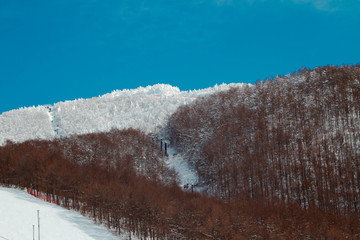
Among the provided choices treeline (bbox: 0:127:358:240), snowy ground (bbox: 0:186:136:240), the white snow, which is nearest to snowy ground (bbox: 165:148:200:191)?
the white snow

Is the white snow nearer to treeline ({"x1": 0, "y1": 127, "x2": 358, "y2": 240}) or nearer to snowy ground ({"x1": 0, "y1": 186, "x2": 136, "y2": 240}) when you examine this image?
treeline ({"x1": 0, "y1": 127, "x2": 358, "y2": 240})

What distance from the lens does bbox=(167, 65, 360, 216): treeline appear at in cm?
6956

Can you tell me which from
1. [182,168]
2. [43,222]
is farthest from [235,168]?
[43,222]

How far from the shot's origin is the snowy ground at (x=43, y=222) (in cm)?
4009

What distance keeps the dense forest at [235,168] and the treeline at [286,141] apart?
27cm

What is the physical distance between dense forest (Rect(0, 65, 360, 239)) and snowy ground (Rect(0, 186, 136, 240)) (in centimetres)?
313

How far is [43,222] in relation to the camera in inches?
1763

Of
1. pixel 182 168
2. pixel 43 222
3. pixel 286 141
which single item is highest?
pixel 286 141

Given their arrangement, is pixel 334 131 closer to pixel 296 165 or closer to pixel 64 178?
pixel 296 165

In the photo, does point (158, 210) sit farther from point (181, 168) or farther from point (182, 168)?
point (181, 168)

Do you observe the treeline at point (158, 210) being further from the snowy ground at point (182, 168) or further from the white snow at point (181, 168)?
the white snow at point (181, 168)

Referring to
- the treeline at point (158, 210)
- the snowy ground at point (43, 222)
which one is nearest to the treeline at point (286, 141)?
the treeline at point (158, 210)

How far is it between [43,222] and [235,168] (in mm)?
47906

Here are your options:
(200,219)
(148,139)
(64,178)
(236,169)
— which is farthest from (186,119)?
(200,219)
